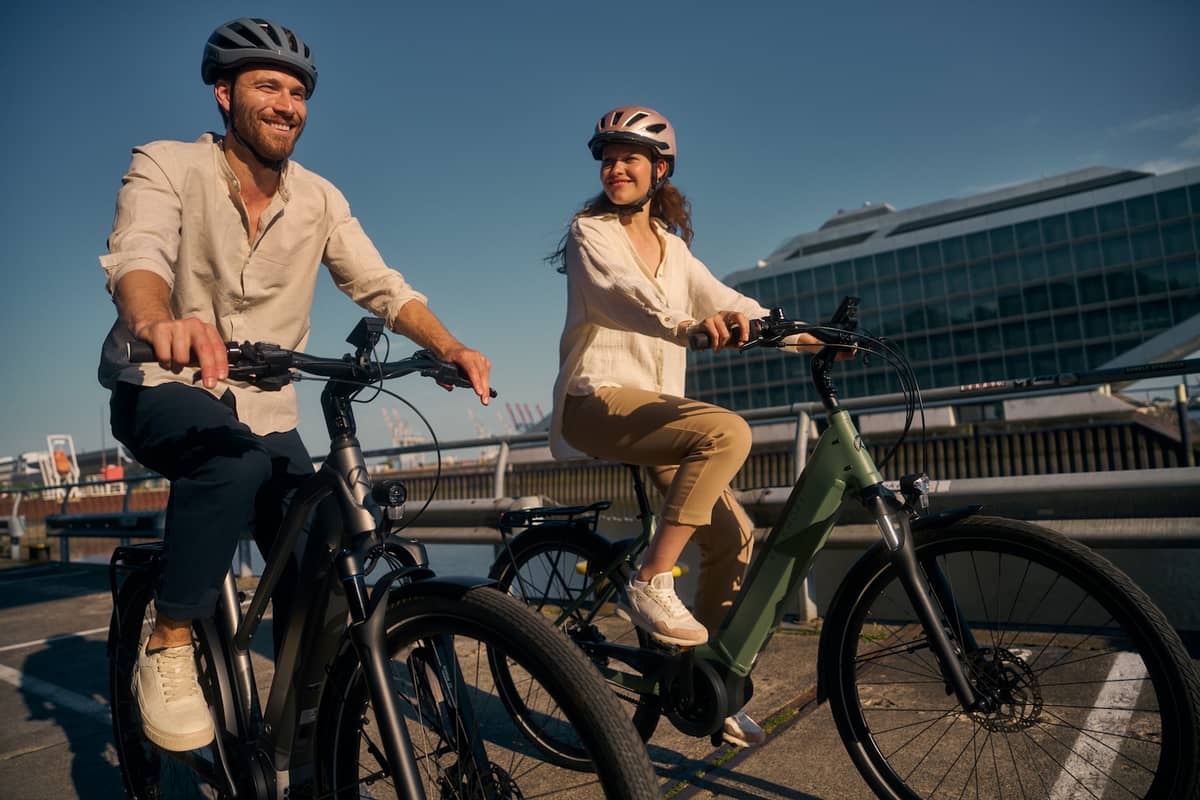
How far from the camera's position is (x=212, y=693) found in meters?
→ 2.19

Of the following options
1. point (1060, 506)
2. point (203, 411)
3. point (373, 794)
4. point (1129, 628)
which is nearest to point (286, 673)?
point (373, 794)

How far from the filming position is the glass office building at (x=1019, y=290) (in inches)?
2386

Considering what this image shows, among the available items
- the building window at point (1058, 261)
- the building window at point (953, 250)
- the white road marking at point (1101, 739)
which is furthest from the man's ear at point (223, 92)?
the building window at point (953, 250)

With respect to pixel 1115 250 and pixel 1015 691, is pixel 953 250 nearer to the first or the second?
pixel 1115 250

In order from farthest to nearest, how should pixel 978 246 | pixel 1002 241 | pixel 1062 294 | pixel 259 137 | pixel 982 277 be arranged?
pixel 978 246 → pixel 982 277 → pixel 1002 241 → pixel 1062 294 → pixel 259 137

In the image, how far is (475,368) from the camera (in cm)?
205

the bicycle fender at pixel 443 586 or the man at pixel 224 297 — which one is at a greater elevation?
the man at pixel 224 297

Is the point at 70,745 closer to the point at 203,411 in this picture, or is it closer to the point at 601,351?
the point at 203,411

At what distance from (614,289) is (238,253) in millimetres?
1083

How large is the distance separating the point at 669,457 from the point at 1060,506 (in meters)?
2.07

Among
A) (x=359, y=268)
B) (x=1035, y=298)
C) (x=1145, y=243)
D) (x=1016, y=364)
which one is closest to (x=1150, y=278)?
(x=1145, y=243)

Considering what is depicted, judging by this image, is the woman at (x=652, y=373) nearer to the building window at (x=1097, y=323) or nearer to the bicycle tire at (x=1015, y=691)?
the bicycle tire at (x=1015, y=691)

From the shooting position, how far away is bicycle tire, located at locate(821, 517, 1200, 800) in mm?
1812

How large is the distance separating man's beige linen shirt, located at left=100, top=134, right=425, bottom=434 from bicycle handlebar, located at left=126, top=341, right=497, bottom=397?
1.59ft
